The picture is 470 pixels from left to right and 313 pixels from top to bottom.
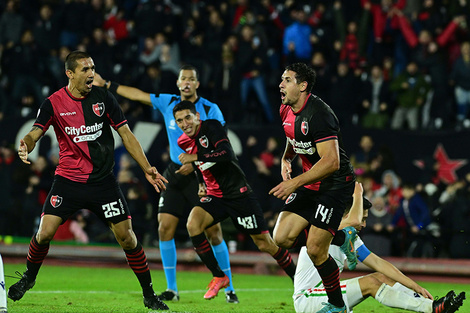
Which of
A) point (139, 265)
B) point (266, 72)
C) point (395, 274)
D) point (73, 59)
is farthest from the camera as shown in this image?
point (266, 72)

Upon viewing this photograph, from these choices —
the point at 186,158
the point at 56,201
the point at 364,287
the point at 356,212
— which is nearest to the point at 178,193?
the point at 186,158

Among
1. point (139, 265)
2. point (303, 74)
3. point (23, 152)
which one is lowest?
point (139, 265)

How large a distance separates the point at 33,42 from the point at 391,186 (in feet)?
30.0

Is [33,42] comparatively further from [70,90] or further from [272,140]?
[70,90]

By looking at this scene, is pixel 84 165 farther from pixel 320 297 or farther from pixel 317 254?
pixel 320 297

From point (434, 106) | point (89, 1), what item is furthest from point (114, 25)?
point (434, 106)

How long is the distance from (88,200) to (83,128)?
0.72 metres

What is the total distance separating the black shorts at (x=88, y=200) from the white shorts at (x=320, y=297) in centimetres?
200

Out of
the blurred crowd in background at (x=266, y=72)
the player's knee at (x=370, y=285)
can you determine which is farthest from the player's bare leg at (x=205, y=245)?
the blurred crowd in background at (x=266, y=72)

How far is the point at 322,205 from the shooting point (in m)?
7.42

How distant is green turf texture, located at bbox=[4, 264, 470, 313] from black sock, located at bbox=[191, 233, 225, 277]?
37cm

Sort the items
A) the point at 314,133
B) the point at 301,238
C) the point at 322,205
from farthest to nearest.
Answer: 1. the point at 301,238
2. the point at 322,205
3. the point at 314,133

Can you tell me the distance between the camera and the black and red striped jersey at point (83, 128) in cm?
797

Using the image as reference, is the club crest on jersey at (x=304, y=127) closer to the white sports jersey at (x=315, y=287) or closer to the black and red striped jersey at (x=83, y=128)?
the white sports jersey at (x=315, y=287)
